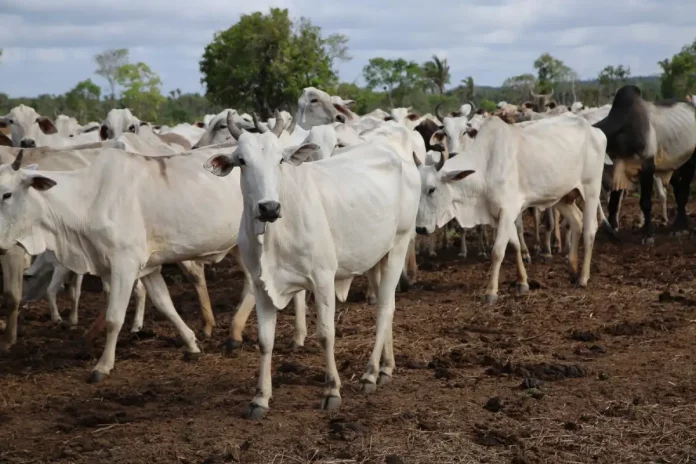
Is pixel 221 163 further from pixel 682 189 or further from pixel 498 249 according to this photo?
pixel 682 189

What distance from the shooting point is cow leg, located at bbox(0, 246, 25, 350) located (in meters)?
7.99

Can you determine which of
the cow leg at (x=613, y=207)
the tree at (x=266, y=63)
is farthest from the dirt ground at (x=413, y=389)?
the tree at (x=266, y=63)

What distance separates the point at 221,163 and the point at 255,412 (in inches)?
55.6

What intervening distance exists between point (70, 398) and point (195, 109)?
67.8 metres

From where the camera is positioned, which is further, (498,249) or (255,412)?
(498,249)

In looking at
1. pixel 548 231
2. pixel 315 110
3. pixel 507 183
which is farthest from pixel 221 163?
pixel 548 231

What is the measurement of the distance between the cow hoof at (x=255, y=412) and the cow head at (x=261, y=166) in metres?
1.00

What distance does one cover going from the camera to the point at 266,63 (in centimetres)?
3206

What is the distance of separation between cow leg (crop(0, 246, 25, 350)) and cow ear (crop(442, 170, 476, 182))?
392 cm

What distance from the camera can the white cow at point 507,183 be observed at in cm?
962

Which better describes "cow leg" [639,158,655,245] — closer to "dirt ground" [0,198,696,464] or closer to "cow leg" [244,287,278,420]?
"dirt ground" [0,198,696,464]

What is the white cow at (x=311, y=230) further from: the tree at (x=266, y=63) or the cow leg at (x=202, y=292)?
the tree at (x=266, y=63)

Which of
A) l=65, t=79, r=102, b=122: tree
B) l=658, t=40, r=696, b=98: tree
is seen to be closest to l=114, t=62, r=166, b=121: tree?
l=65, t=79, r=102, b=122: tree

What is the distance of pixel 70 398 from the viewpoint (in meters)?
6.46
